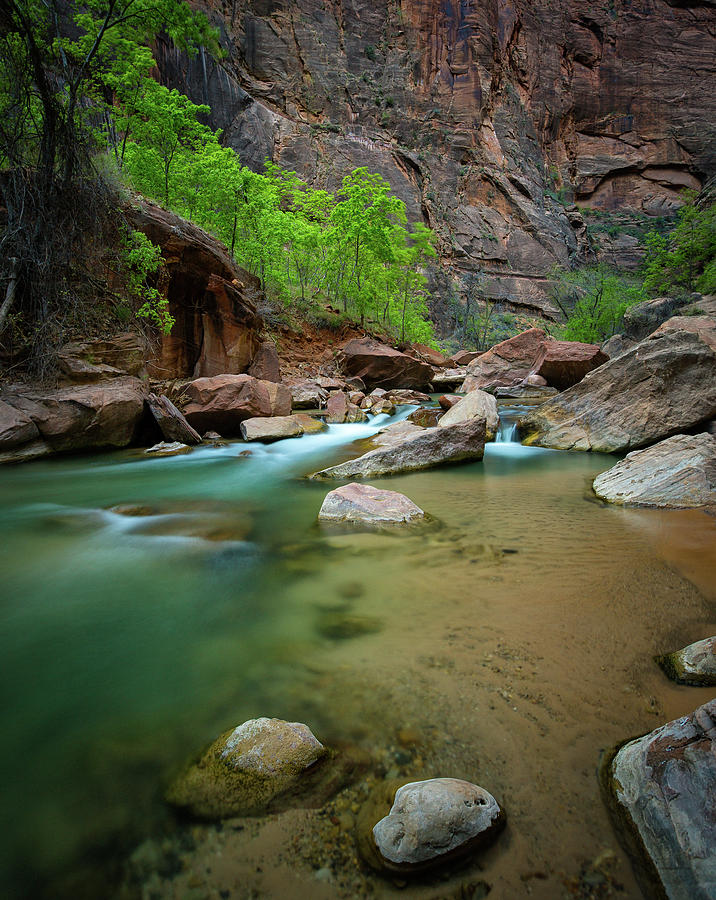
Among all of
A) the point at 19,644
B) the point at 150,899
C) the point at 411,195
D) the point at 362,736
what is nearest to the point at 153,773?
the point at 150,899

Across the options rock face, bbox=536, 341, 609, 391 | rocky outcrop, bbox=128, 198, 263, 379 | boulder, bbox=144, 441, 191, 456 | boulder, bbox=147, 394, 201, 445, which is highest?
rocky outcrop, bbox=128, 198, 263, 379

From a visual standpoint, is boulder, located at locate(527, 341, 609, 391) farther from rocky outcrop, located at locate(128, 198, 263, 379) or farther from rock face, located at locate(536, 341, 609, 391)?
rocky outcrop, located at locate(128, 198, 263, 379)

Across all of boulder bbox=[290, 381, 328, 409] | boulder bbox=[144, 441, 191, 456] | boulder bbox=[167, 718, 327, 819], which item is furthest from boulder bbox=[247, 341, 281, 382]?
boulder bbox=[167, 718, 327, 819]

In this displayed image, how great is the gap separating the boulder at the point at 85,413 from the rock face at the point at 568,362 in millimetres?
13654

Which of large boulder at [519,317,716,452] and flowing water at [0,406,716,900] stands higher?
large boulder at [519,317,716,452]

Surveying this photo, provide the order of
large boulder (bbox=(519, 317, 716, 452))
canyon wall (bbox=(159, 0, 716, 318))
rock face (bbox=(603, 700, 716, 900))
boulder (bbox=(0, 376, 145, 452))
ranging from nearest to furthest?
1. rock face (bbox=(603, 700, 716, 900))
2. large boulder (bbox=(519, 317, 716, 452))
3. boulder (bbox=(0, 376, 145, 452))
4. canyon wall (bbox=(159, 0, 716, 318))

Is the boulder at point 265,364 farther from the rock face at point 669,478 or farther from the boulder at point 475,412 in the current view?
the rock face at point 669,478

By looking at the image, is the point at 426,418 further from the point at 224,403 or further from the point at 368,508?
the point at 368,508

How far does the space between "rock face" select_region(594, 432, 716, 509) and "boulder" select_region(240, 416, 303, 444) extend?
6428 millimetres

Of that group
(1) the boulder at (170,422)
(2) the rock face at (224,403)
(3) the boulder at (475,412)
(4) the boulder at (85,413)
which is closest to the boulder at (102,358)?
(4) the boulder at (85,413)

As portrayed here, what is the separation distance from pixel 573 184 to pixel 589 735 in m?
75.1

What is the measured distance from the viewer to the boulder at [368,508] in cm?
424

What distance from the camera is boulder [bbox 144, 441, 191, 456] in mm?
8289

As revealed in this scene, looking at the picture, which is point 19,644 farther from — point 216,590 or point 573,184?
point 573,184
